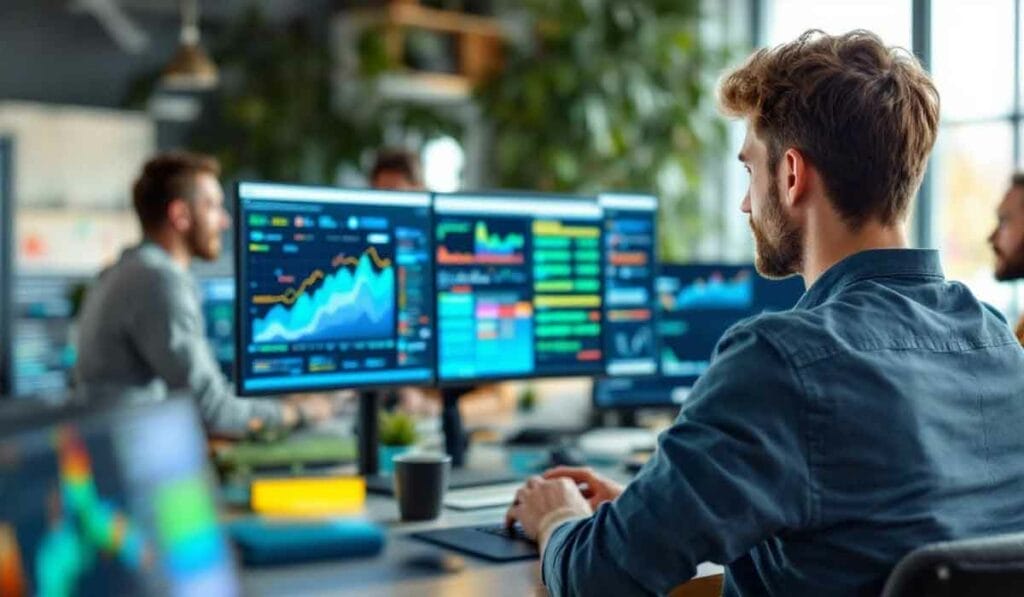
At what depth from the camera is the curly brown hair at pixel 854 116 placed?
1.31 metres

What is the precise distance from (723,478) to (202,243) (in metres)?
2.37

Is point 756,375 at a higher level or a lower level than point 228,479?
higher

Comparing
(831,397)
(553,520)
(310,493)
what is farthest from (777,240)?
(310,493)

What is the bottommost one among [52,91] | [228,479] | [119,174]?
[228,479]

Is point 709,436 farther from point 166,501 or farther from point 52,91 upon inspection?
point 52,91

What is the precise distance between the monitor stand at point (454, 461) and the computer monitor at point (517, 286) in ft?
0.21

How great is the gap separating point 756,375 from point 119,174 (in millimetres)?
6224

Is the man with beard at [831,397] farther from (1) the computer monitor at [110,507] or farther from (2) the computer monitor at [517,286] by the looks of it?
(2) the computer monitor at [517,286]

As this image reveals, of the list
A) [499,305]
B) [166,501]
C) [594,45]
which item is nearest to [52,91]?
[594,45]

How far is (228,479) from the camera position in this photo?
6.68 feet

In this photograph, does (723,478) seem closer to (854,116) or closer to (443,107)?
(854,116)

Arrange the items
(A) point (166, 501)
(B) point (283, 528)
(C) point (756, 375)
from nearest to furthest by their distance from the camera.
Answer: (A) point (166, 501), (B) point (283, 528), (C) point (756, 375)

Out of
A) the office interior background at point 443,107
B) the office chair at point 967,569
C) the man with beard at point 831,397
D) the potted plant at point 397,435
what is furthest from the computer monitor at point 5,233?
the office chair at point 967,569

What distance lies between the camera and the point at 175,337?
2748 mm
